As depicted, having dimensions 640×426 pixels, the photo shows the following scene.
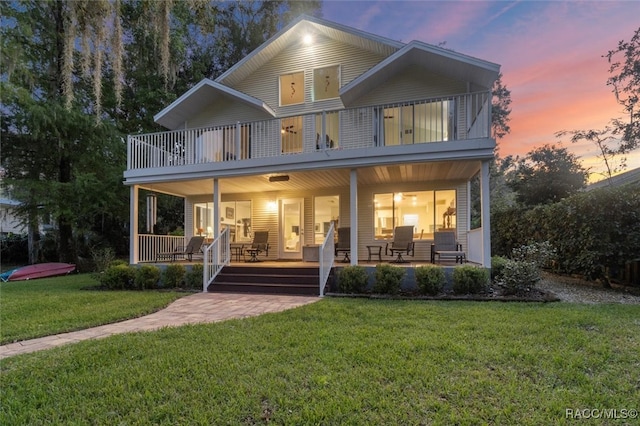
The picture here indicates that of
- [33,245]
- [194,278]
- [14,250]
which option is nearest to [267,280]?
[194,278]

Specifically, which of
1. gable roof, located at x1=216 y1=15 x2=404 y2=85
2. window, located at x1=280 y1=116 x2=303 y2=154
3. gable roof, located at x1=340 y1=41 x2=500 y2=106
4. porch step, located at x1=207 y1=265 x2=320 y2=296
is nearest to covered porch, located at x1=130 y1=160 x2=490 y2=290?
porch step, located at x1=207 y1=265 x2=320 y2=296

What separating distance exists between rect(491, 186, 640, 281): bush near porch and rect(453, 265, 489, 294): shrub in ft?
9.39

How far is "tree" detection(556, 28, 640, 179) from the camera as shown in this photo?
12.7 m

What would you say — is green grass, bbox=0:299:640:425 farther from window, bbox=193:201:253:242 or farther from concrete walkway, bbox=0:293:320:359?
window, bbox=193:201:253:242

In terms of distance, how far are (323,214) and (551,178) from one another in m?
10.0

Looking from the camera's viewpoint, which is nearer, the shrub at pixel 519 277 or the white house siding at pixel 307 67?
the shrub at pixel 519 277

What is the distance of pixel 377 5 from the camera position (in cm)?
1166

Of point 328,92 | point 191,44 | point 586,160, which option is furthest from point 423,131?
point 191,44

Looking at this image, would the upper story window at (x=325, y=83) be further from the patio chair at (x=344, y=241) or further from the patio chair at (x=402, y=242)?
the patio chair at (x=402, y=242)

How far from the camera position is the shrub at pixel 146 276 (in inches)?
332

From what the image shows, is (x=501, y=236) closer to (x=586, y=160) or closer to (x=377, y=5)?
(x=586, y=160)

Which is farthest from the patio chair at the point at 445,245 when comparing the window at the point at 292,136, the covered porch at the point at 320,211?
the window at the point at 292,136

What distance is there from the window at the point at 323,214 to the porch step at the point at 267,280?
2.98 m

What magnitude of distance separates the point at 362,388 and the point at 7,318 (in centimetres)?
616
